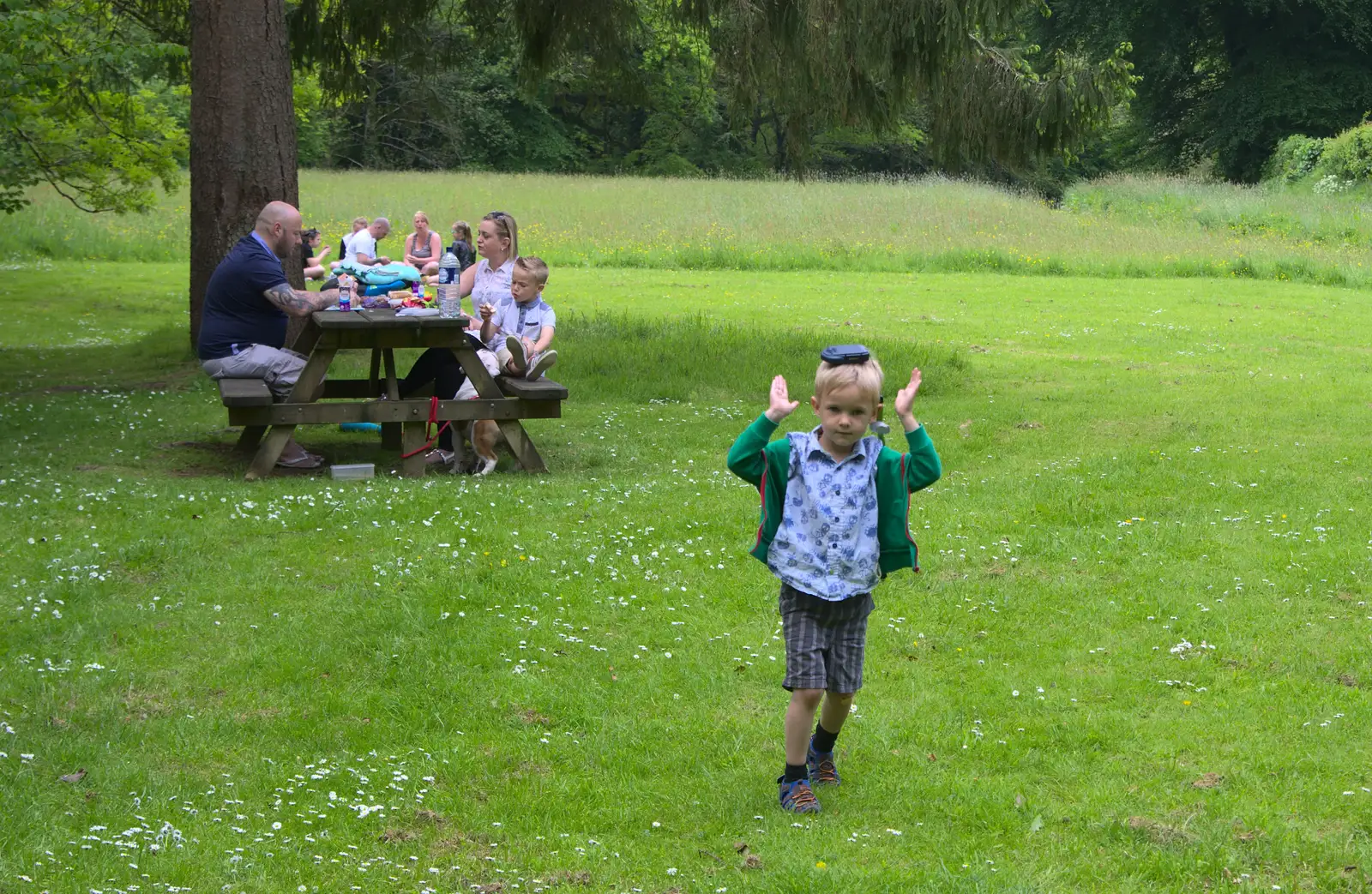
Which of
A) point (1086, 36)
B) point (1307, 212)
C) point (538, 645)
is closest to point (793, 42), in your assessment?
point (538, 645)

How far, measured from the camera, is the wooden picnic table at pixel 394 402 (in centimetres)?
930

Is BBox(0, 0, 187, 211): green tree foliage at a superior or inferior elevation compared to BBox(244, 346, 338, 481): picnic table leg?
superior

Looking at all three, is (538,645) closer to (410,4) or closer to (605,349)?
(605,349)

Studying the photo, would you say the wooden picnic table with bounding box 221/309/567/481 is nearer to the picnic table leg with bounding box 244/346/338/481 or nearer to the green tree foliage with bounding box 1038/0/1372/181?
the picnic table leg with bounding box 244/346/338/481

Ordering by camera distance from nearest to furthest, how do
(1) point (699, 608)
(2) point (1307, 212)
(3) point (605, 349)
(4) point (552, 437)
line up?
(1) point (699, 608) → (4) point (552, 437) → (3) point (605, 349) → (2) point (1307, 212)

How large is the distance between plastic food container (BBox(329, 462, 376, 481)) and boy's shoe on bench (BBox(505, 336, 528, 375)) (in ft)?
4.12

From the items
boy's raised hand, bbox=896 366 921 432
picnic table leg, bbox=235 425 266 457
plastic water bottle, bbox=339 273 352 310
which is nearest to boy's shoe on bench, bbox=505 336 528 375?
plastic water bottle, bbox=339 273 352 310

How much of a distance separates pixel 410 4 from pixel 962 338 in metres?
7.97

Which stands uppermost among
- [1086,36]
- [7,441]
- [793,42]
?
[1086,36]

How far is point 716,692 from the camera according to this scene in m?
A: 5.72

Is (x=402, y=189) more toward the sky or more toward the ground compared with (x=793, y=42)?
more toward the ground

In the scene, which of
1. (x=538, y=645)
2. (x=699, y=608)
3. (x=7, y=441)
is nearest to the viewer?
(x=538, y=645)

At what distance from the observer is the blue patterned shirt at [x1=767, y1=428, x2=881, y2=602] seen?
4.50 metres

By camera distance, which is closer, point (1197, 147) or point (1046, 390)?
point (1046, 390)
